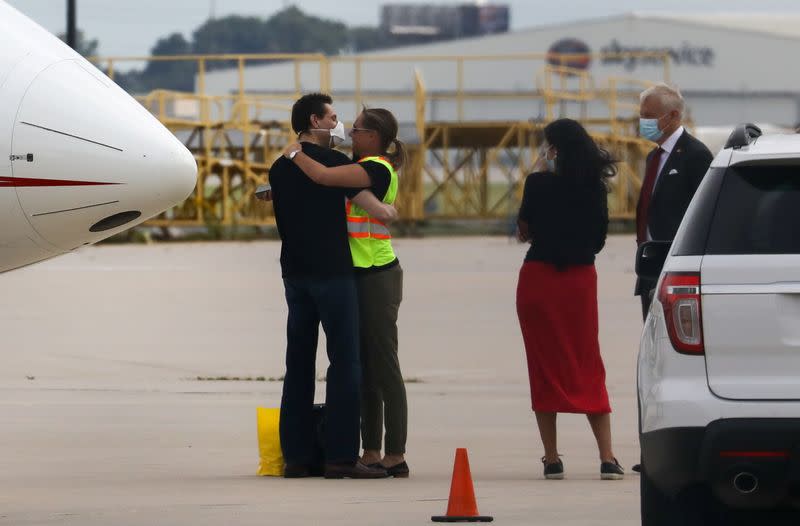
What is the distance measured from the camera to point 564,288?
8977mm

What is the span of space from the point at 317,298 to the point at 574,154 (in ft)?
Result: 5.00

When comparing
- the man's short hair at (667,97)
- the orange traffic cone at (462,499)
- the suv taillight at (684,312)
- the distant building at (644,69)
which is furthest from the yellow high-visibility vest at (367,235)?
the distant building at (644,69)

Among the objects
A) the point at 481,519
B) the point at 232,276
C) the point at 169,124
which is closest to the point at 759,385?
the point at 481,519

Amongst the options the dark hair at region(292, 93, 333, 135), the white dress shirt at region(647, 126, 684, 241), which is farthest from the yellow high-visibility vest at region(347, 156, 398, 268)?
the white dress shirt at region(647, 126, 684, 241)

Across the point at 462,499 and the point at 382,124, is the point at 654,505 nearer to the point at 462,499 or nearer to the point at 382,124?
the point at 462,499

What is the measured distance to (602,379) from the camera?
9078mm

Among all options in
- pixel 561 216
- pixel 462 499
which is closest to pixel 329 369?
pixel 561 216

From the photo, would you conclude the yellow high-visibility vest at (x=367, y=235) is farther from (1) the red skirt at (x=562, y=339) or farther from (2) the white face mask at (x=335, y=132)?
(1) the red skirt at (x=562, y=339)

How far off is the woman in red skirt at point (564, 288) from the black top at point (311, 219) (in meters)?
0.95

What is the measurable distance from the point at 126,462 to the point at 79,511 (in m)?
1.64

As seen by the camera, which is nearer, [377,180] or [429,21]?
[377,180]

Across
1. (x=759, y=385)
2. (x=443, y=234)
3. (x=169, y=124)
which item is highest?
(x=759, y=385)

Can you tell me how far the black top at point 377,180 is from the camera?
8938 millimetres

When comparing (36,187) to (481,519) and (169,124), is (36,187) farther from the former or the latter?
(169,124)
